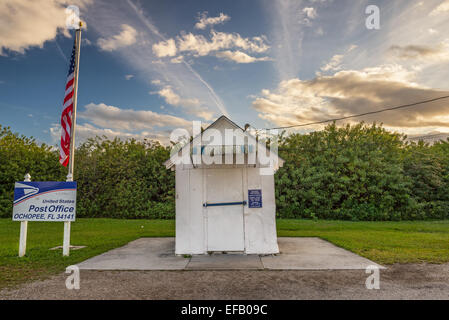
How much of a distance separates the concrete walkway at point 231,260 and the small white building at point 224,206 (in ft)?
1.08

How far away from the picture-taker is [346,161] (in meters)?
18.1

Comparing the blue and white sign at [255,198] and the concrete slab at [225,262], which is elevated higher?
the blue and white sign at [255,198]

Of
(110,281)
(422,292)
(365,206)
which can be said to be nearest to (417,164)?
(365,206)

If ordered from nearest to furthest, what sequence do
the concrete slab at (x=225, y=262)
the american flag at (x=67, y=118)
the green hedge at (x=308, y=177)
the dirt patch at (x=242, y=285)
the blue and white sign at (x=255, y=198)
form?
the dirt patch at (x=242, y=285) → the concrete slab at (x=225, y=262) → the blue and white sign at (x=255, y=198) → the american flag at (x=67, y=118) → the green hedge at (x=308, y=177)

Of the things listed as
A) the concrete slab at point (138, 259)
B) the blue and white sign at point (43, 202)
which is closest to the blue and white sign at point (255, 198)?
the concrete slab at point (138, 259)

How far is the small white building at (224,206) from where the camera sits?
23.5 feet

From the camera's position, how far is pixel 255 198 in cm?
718

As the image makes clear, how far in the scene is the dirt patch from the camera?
4.25m

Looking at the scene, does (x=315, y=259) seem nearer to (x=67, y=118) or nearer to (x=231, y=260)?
(x=231, y=260)

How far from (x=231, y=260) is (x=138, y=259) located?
216 centimetres

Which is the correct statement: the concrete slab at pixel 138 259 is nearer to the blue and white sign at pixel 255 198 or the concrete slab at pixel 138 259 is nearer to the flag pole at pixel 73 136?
the flag pole at pixel 73 136
